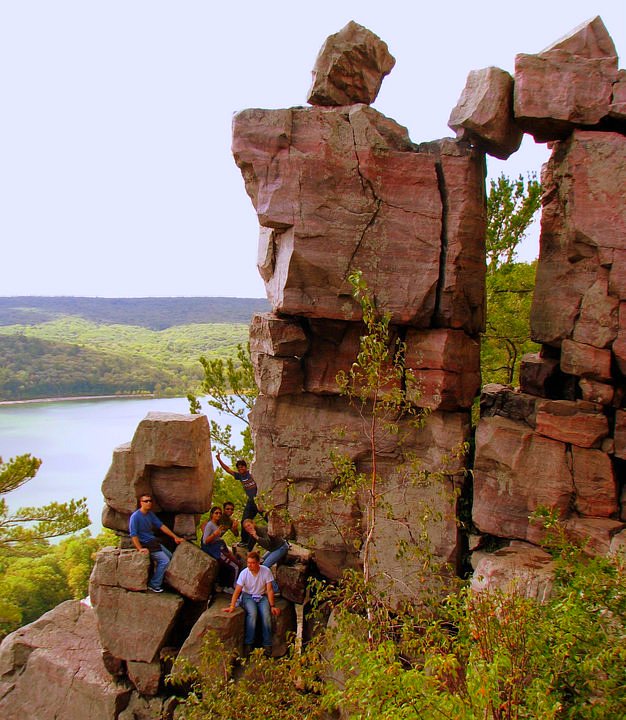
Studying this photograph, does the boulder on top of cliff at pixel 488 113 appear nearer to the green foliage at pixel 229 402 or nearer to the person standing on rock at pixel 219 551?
the person standing on rock at pixel 219 551

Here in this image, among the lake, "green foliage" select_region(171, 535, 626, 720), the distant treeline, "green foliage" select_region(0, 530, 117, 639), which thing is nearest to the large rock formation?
"green foliage" select_region(171, 535, 626, 720)

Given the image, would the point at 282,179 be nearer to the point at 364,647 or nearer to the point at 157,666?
the point at 364,647

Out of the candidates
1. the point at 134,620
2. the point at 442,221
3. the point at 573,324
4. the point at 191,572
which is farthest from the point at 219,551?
the point at 573,324

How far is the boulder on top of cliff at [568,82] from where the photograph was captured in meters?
9.34

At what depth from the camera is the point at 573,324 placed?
386 inches

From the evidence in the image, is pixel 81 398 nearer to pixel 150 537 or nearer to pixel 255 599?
pixel 150 537

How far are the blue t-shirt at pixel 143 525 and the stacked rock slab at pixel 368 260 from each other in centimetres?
250

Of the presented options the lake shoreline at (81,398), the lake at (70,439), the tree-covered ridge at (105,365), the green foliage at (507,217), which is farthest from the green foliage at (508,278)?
the lake shoreline at (81,398)

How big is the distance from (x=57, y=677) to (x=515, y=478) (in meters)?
7.66

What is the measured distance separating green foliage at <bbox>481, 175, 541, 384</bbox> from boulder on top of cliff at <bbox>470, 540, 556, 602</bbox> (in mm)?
6404

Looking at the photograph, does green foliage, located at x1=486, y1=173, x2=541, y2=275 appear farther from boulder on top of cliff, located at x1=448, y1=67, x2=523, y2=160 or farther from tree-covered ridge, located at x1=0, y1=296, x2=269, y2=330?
tree-covered ridge, located at x1=0, y1=296, x2=269, y2=330

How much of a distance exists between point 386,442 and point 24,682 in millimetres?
6827

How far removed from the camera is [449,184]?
1020 centimetres

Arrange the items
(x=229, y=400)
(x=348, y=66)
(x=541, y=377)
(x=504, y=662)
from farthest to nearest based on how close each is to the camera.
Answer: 1. (x=229, y=400)
2. (x=348, y=66)
3. (x=541, y=377)
4. (x=504, y=662)
